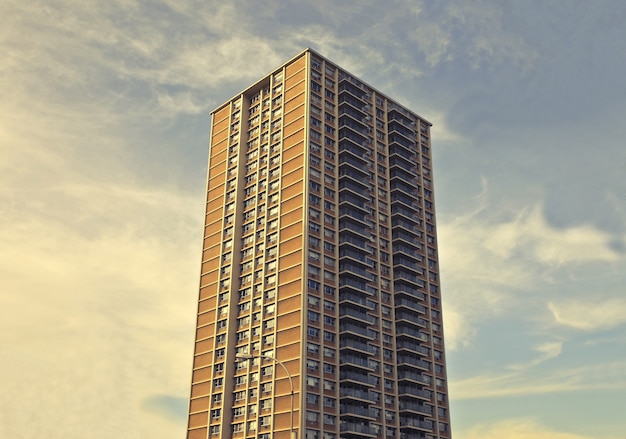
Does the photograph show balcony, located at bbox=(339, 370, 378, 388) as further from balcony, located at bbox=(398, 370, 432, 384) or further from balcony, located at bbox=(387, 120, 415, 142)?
balcony, located at bbox=(387, 120, 415, 142)

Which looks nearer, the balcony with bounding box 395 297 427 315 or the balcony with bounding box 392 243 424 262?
the balcony with bounding box 395 297 427 315

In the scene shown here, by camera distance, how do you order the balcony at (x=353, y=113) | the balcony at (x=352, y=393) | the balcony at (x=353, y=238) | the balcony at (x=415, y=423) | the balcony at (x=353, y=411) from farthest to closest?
the balcony at (x=353, y=113) < the balcony at (x=353, y=238) < the balcony at (x=415, y=423) < the balcony at (x=352, y=393) < the balcony at (x=353, y=411)

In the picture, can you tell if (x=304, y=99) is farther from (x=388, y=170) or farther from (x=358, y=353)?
(x=358, y=353)

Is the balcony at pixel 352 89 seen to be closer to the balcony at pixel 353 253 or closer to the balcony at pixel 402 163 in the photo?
the balcony at pixel 402 163

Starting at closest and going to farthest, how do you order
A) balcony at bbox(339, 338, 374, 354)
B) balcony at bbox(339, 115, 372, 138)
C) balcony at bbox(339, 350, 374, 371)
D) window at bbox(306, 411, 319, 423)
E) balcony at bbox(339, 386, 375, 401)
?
1. window at bbox(306, 411, 319, 423)
2. balcony at bbox(339, 386, 375, 401)
3. balcony at bbox(339, 350, 374, 371)
4. balcony at bbox(339, 338, 374, 354)
5. balcony at bbox(339, 115, 372, 138)

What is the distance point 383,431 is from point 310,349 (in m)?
18.2

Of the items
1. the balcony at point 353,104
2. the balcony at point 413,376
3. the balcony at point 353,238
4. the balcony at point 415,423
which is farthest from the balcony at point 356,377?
the balcony at point 353,104

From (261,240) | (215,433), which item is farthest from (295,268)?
(215,433)

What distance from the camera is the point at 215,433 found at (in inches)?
4040

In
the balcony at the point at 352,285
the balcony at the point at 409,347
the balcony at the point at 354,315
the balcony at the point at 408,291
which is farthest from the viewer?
the balcony at the point at 408,291

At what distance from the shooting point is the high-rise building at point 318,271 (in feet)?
326

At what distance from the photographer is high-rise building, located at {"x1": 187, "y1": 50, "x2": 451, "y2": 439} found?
99.5 meters

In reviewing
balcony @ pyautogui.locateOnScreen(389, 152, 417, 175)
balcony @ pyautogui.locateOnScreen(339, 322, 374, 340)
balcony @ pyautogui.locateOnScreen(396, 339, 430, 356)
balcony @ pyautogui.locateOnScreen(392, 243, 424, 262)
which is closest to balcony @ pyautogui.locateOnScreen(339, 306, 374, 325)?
balcony @ pyautogui.locateOnScreen(339, 322, 374, 340)

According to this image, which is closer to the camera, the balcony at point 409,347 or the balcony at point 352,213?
the balcony at point 409,347
